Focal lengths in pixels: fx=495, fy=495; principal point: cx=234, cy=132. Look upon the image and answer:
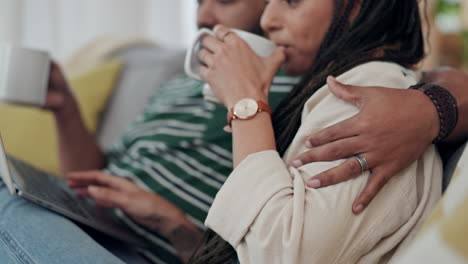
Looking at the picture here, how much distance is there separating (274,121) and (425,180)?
9.1 inches

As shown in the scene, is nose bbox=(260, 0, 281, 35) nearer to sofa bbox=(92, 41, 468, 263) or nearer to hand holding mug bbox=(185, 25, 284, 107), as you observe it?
hand holding mug bbox=(185, 25, 284, 107)

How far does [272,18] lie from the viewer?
2.58 feet

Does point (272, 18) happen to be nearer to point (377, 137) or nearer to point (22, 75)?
point (377, 137)

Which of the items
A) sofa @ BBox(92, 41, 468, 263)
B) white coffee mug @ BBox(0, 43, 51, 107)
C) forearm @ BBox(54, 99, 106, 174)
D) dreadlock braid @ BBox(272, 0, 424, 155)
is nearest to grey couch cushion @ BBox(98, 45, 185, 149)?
sofa @ BBox(92, 41, 468, 263)

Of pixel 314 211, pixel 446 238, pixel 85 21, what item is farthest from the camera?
pixel 85 21

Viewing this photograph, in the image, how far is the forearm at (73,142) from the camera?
128 cm

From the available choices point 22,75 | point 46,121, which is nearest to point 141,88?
point 46,121

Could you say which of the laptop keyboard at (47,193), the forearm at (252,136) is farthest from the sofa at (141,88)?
the laptop keyboard at (47,193)

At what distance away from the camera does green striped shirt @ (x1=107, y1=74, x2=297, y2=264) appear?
97cm

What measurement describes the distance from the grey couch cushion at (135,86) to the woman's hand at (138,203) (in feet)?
1.97

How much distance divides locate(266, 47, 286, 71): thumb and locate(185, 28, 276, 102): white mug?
0.06 ft

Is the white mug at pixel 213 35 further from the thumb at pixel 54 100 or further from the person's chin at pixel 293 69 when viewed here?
the thumb at pixel 54 100

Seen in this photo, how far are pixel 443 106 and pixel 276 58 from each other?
0.81 feet

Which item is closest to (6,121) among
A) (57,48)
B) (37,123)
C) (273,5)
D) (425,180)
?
(37,123)
